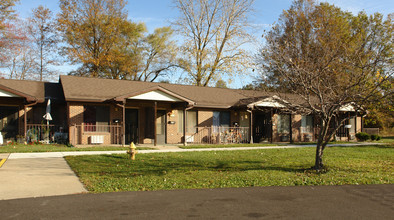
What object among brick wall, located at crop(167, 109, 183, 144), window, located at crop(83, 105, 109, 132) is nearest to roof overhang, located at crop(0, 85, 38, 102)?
window, located at crop(83, 105, 109, 132)

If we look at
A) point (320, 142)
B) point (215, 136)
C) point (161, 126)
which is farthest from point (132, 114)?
point (320, 142)

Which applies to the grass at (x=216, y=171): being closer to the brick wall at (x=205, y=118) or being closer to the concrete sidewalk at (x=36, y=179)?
the concrete sidewalk at (x=36, y=179)

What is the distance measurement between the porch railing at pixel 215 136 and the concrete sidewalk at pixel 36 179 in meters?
10.6

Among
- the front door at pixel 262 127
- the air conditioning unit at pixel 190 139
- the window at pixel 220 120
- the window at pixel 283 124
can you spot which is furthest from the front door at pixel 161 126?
the window at pixel 283 124

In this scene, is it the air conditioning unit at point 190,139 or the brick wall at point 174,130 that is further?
the air conditioning unit at point 190,139

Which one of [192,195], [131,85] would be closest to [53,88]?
[131,85]

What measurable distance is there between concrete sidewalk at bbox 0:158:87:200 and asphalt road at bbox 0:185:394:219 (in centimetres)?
58

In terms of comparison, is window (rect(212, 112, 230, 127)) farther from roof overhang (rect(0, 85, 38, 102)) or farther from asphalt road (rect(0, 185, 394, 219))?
asphalt road (rect(0, 185, 394, 219))

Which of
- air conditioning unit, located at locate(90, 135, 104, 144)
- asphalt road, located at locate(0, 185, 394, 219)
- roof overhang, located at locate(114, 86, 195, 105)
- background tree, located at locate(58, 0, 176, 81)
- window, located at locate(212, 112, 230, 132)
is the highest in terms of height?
background tree, located at locate(58, 0, 176, 81)

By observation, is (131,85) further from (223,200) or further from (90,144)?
(223,200)

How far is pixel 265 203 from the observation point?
6.34m

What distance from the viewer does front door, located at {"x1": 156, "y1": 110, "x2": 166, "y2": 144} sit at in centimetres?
1986

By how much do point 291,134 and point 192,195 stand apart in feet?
56.7

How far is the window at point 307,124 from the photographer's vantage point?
24.9 metres
